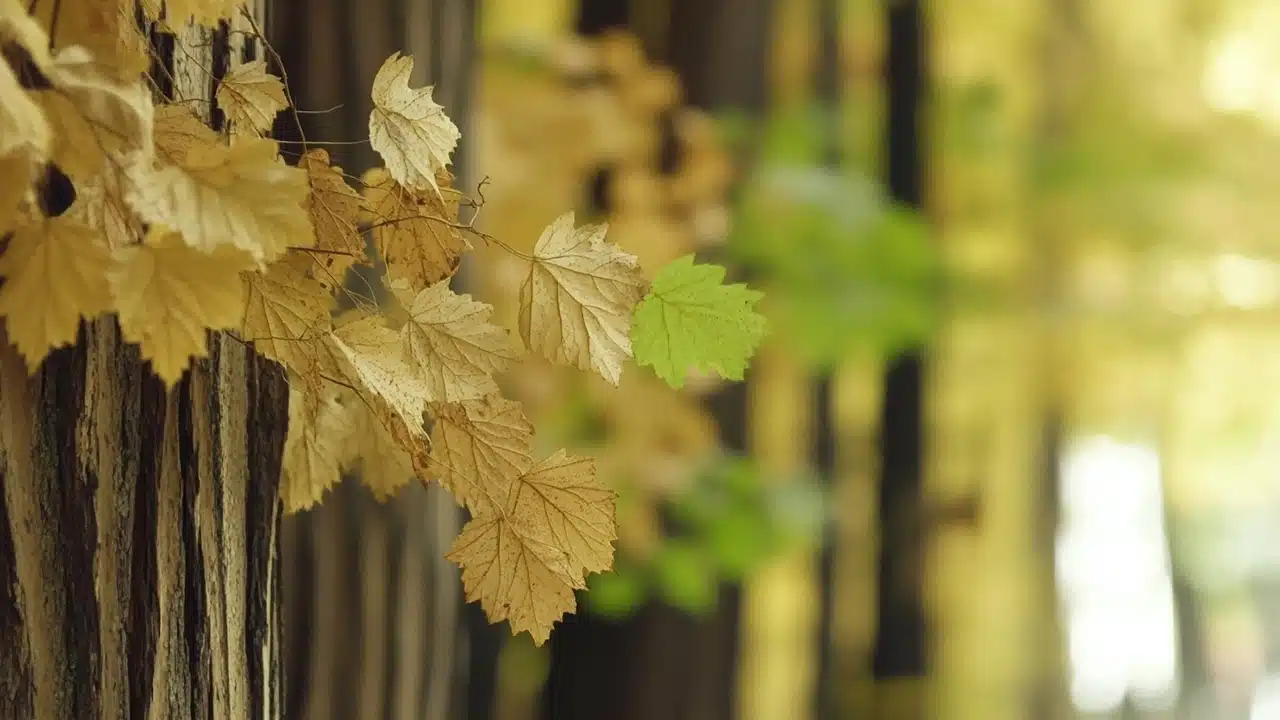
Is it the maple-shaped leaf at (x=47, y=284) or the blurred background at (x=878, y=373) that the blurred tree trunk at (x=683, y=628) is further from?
the maple-shaped leaf at (x=47, y=284)

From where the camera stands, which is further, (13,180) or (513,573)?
(513,573)

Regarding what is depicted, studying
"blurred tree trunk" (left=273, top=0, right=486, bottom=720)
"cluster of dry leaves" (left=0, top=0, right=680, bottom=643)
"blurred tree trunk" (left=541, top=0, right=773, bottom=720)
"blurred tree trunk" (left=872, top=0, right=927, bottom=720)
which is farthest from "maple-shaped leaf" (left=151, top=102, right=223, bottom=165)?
"blurred tree trunk" (left=872, top=0, right=927, bottom=720)

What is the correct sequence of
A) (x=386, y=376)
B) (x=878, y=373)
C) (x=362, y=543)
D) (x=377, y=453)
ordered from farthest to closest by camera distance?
(x=878, y=373) < (x=362, y=543) < (x=377, y=453) < (x=386, y=376)

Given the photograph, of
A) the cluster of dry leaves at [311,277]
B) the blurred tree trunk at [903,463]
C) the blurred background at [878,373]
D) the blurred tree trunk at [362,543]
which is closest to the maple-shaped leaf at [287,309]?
the cluster of dry leaves at [311,277]

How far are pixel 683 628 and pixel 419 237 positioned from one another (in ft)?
5.14

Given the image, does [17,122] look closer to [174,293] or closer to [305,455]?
[174,293]

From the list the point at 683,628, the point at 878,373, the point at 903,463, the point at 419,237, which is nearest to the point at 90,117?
the point at 419,237

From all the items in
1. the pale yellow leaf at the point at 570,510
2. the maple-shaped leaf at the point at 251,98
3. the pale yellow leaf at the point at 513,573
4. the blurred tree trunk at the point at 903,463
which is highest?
the blurred tree trunk at the point at 903,463

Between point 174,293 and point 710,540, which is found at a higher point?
point 710,540

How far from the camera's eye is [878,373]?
3277 millimetres

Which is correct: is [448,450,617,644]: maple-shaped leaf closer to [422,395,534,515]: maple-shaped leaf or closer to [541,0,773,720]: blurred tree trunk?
[422,395,534,515]: maple-shaped leaf

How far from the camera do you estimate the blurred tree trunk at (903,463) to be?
9.58 feet

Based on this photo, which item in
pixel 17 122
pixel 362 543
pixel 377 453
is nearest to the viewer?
pixel 17 122

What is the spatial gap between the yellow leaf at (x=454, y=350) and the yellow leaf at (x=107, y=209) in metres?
0.10
